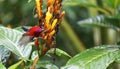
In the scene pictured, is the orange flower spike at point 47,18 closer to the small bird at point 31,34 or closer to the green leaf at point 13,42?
the small bird at point 31,34

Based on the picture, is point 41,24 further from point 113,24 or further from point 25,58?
point 113,24

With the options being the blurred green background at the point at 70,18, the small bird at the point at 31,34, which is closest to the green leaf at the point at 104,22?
the blurred green background at the point at 70,18

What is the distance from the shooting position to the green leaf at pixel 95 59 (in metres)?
1.00

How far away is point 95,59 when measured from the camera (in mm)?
1055

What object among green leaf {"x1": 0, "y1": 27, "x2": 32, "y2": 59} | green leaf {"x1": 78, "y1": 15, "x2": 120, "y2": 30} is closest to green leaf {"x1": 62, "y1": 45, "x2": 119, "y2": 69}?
green leaf {"x1": 0, "y1": 27, "x2": 32, "y2": 59}

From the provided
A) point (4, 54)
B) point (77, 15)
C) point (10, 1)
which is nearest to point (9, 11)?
point (10, 1)

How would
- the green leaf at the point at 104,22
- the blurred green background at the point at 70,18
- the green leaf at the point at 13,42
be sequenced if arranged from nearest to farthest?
the green leaf at the point at 13,42
the green leaf at the point at 104,22
the blurred green background at the point at 70,18

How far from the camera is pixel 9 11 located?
8.45ft

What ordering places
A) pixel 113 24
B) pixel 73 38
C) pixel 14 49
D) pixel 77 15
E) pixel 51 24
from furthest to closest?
pixel 77 15
pixel 73 38
pixel 113 24
pixel 14 49
pixel 51 24

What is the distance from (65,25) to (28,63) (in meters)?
0.92

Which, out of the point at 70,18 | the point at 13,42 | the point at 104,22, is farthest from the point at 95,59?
the point at 70,18

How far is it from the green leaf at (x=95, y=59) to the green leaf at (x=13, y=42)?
13 centimetres

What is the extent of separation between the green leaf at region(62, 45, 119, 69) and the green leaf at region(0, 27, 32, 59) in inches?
5.1

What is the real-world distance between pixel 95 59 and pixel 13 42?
245 mm
